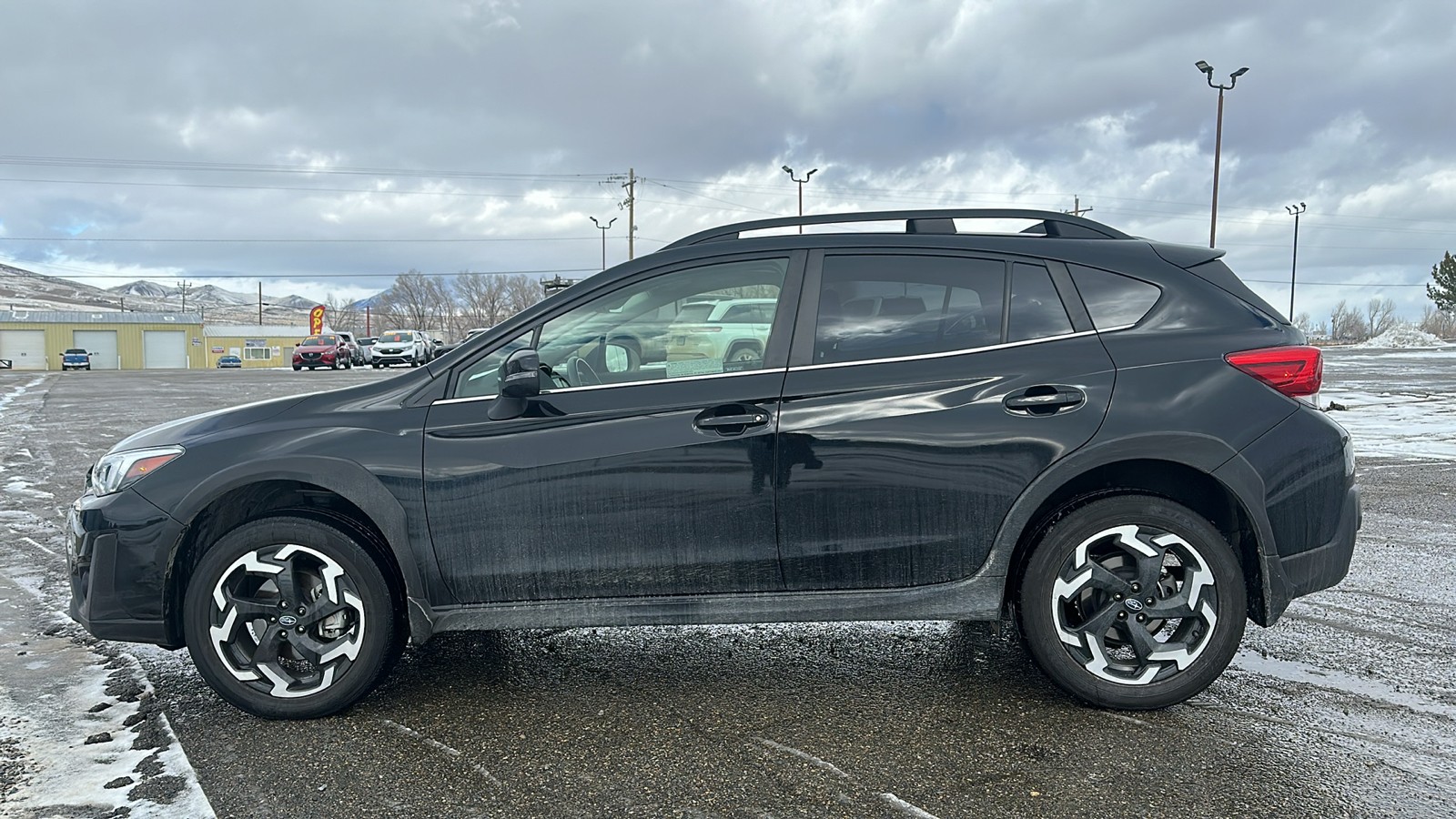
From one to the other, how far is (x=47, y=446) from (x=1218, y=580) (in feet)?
42.9

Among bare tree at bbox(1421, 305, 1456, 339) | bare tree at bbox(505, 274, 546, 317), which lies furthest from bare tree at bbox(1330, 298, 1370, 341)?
bare tree at bbox(505, 274, 546, 317)

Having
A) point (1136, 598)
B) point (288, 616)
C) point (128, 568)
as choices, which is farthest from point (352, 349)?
point (1136, 598)

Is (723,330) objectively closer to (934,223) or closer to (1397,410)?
(934,223)

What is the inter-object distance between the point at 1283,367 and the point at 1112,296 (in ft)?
2.08

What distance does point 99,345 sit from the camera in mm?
86938

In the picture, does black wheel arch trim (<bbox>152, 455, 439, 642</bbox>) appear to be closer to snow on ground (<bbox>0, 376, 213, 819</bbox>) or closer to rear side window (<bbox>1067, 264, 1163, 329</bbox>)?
snow on ground (<bbox>0, 376, 213, 819</bbox>)

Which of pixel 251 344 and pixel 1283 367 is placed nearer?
pixel 1283 367

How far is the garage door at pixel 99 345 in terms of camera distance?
282 feet

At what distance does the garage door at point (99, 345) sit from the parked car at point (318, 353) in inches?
2124

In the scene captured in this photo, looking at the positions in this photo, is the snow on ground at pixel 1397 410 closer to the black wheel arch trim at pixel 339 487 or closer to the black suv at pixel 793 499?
the black suv at pixel 793 499

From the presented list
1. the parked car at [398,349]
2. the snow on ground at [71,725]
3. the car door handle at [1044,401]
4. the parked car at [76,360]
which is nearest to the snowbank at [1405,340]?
the parked car at [398,349]

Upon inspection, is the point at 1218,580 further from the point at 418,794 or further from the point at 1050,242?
the point at 418,794

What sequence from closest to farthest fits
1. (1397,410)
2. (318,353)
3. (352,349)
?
1. (1397,410)
2. (318,353)
3. (352,349)

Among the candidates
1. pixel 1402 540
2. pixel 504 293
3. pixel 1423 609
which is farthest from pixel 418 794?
pixel 504 293
